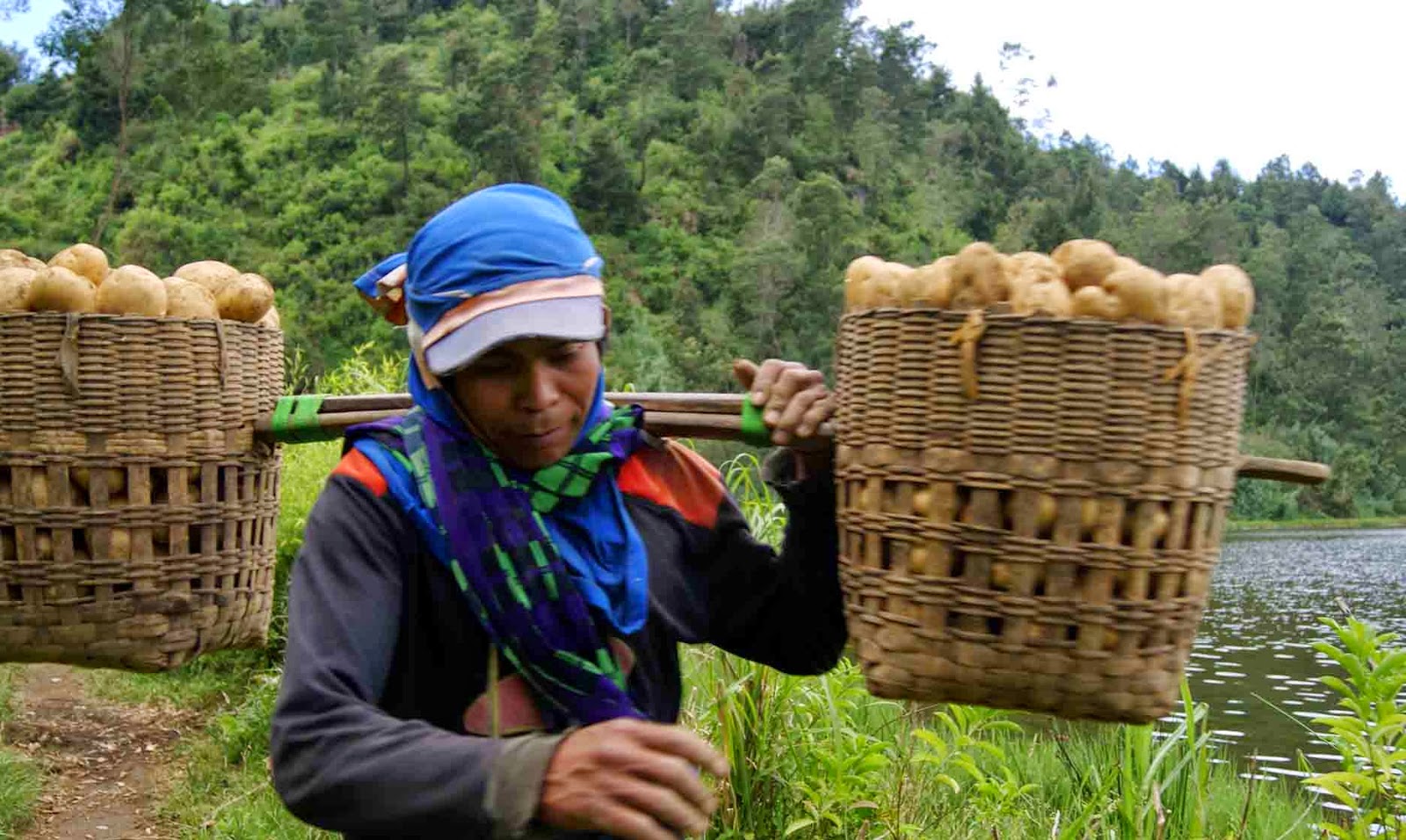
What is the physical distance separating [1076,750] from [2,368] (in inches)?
168

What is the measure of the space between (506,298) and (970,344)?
1.65 ft

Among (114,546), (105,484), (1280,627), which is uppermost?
(105,484)

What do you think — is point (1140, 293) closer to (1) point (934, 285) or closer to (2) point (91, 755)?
(1) point (934, 285)

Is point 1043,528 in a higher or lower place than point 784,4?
lower

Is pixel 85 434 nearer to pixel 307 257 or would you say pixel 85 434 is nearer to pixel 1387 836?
pixel 1387 836

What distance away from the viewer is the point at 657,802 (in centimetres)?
115

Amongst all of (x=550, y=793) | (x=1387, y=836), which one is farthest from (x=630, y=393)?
(x=1387, y=836)

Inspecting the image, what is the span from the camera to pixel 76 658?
7.49 feet

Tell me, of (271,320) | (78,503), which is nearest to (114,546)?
(78,503)

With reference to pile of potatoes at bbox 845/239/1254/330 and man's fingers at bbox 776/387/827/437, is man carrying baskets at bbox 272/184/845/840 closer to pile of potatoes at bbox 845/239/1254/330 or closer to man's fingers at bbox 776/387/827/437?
man's fingers at bbox 776/387/827/437

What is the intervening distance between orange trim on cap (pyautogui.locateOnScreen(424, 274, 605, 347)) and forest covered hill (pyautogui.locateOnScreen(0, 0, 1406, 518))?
27.8 meters

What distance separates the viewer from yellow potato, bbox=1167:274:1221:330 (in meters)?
1.44

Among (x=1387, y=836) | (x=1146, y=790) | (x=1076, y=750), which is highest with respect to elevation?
(x=1387, y=836)

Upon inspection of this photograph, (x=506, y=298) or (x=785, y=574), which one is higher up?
(x=506, y=298)
